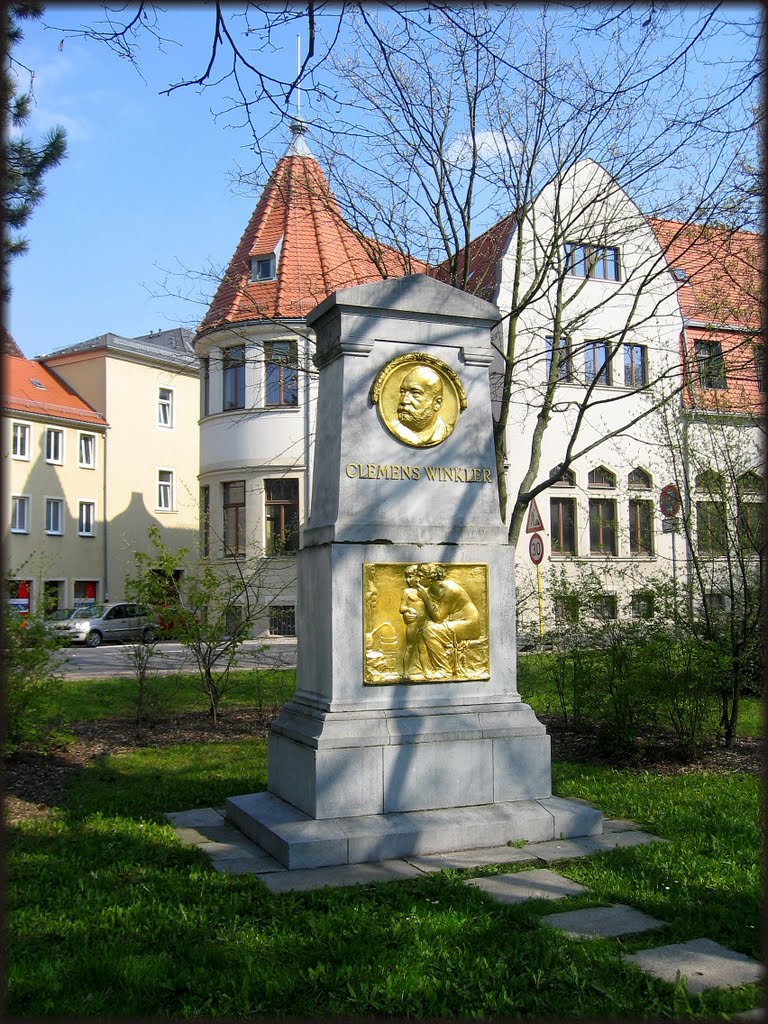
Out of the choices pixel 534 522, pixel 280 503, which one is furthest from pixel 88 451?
pixel 534 522

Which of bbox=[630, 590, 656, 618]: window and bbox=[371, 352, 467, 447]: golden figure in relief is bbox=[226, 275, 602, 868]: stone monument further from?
bbox=[630, 590, 656, 618]: window

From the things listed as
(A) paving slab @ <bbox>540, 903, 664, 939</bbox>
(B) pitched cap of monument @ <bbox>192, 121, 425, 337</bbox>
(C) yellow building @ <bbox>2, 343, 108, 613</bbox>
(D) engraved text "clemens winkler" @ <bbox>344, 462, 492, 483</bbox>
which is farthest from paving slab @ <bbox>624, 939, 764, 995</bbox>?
(C) yellow building @ <bbox>2, 343, 108, 613</bbox>

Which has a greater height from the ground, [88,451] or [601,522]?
[88,451]

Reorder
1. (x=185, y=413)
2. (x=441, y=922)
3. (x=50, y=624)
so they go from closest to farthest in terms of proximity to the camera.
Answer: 1. (x=441, y=922)
2. (x=50, y=624)
3. (x=185, y=413)

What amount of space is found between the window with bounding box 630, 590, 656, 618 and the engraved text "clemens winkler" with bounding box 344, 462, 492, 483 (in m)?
3.93

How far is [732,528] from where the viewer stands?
37.1 ft

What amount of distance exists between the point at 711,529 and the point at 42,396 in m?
32.5

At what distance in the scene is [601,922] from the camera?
4664mm

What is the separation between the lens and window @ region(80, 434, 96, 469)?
38.4 meters

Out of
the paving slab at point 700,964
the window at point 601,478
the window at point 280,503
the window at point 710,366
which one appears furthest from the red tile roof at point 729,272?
the window at point 280,503

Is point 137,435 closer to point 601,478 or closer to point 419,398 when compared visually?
point 601,478

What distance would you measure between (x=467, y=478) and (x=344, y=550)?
1239 mm

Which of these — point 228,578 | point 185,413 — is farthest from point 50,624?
point 185,413

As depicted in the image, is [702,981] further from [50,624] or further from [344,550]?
[50,624]
